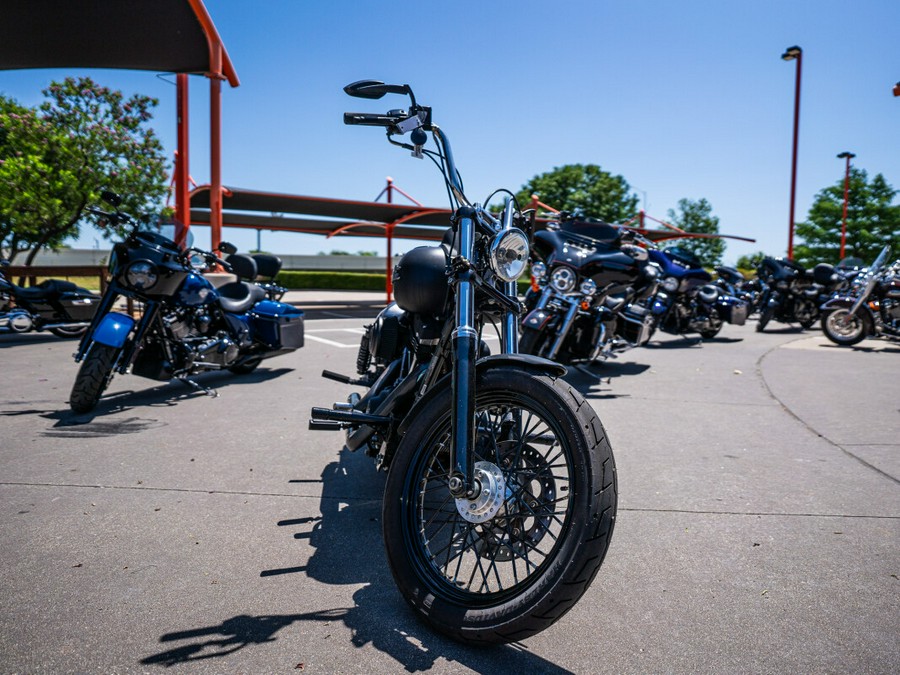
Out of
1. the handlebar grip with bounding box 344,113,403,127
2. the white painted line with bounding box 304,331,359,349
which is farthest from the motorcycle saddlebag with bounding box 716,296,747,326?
the handlebar grip with bounding box 344,113,403,127

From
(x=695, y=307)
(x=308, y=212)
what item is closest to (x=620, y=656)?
(x=695, y=307)

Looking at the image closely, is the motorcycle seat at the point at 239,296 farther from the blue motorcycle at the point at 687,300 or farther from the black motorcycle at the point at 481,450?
the blue motorcycle at the point at 687,300

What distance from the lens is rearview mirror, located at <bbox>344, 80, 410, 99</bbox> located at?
7.55ft

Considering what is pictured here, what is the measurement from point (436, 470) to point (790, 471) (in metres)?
2.39

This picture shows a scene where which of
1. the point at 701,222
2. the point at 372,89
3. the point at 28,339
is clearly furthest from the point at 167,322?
the point at 701,222

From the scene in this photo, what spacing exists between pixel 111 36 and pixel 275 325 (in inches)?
287

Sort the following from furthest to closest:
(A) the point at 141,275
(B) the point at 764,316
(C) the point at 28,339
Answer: (B) the point at 764,316 → (C) the point at 28,339 → (A) the point at 141,275

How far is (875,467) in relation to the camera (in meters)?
3.71

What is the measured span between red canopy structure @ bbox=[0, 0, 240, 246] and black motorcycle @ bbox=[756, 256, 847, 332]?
38.9 feet

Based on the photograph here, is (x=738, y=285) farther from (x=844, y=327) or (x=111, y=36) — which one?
(x=111, y=36)

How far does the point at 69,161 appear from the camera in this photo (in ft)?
45.0

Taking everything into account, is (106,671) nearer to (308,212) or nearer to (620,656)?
(620,656)

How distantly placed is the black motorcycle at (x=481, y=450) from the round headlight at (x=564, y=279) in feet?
11.4

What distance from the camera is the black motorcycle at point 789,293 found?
12.9m
